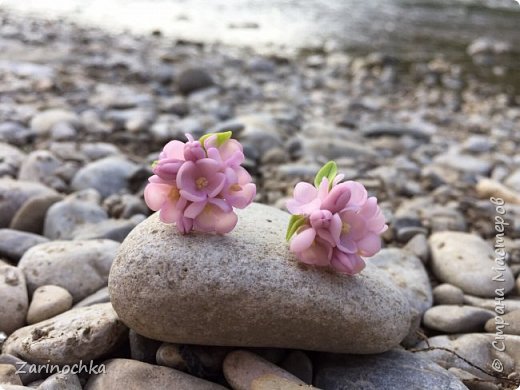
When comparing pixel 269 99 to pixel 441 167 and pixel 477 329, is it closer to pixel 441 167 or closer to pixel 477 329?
pixel 441 167

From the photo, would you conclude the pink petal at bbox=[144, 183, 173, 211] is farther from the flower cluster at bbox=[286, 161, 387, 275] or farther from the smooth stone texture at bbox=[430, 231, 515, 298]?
the smooth stone texture at bbox=[430, 231, 515, 298]

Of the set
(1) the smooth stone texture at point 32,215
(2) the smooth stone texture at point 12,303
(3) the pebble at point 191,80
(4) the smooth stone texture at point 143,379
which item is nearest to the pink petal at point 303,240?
(4) the smooth stone texture at point 143,379

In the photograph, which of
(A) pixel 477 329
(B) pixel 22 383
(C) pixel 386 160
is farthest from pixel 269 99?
(B) pixel 22 383

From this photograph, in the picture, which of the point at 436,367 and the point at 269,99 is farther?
the point at 269,99

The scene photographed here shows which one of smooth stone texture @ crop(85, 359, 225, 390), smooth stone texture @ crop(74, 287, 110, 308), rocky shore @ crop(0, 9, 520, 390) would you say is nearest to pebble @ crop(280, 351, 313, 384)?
rocky shore @ crop(0, 9, 520, 390)

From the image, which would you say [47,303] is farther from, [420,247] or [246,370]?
[420,247]

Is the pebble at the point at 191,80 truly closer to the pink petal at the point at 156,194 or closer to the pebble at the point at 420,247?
the pebble at the point at 420,247

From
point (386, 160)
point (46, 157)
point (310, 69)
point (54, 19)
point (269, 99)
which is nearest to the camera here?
point (46, 157)
